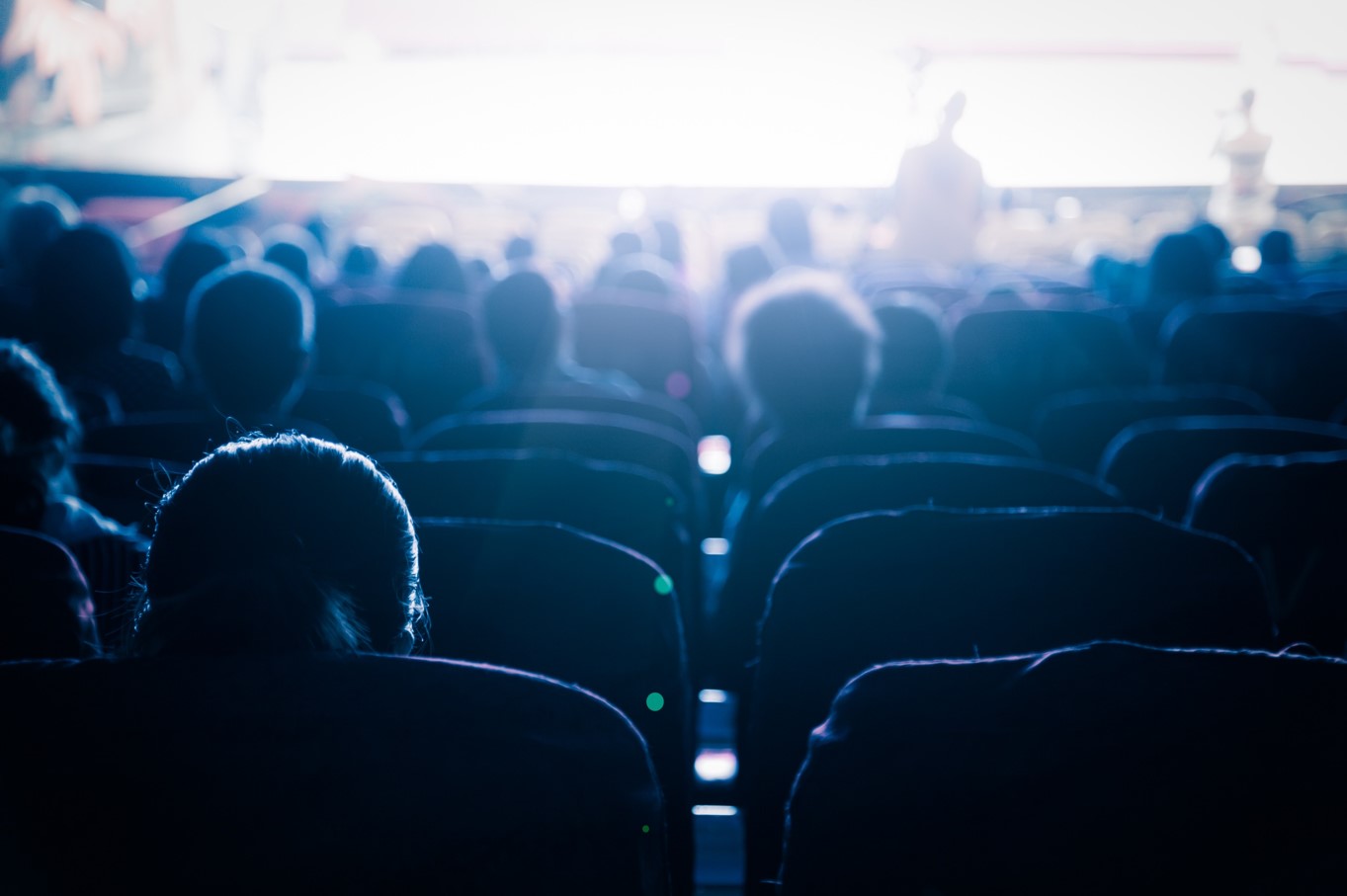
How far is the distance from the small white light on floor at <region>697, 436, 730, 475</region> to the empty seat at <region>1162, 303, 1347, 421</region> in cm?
153

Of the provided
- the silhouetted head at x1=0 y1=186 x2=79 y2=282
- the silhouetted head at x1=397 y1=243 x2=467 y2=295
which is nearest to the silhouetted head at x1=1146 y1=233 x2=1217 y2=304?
the silhouetted head at x1=397 y1=243 x2=467 y2=295

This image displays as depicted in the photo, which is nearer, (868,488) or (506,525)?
(506,525)

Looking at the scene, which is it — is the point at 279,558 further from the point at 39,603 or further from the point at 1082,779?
the point at 1082,779

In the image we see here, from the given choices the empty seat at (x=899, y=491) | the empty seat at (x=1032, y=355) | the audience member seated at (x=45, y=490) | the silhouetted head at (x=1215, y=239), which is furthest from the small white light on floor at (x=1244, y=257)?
the audience member seated at (x=45, y=490)

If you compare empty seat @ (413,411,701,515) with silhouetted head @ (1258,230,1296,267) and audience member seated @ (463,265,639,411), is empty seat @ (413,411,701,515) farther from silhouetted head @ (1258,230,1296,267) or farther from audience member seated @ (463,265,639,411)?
silhouetted head @ (1258,230,1296,267)

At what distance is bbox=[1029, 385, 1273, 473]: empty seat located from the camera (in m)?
2.30

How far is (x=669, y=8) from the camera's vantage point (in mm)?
10539

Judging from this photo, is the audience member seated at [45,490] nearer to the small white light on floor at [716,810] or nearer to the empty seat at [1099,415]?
the small white light on floor at [716,810]

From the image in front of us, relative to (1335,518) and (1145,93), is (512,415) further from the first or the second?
(1145,93)

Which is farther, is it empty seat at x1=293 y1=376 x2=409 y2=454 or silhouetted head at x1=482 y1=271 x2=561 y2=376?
silhouetted head at x1=482 y1=271 x2=561 y2=376

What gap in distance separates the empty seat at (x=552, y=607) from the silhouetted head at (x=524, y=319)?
1785mm

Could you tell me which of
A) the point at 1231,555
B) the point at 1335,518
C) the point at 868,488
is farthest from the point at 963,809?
the point at 1335,518

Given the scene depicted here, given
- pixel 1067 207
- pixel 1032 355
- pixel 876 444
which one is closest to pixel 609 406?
pixel 876 444

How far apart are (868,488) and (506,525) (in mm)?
616
